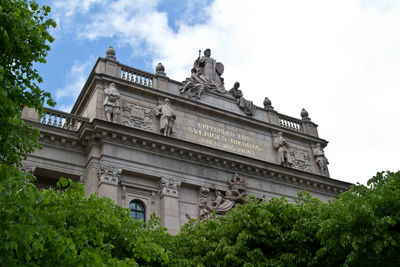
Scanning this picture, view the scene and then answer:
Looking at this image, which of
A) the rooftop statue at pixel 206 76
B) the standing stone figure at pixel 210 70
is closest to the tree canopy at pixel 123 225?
the rooftop statue at pixel 206 76

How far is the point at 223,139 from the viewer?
27.1 meters

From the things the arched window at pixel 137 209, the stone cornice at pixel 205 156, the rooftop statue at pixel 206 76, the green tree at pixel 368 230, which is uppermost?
the rooftop statue at pixel 206 76

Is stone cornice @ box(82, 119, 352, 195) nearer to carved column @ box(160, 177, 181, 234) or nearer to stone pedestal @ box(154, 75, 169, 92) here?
carved column @ box(160, 177, 181, 234)

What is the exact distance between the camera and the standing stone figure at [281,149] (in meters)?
28.2

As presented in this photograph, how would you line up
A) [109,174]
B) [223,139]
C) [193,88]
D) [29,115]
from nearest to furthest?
1. [109,174]
2. [29,115]
3. [223,139]
4. [193,88]

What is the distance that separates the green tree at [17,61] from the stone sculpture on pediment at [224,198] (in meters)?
12.4

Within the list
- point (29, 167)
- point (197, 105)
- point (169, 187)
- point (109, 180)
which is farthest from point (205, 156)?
point (29, 167)

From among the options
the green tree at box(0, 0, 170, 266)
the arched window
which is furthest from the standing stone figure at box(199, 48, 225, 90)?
the green tree at box(0, 0, 170, 266)

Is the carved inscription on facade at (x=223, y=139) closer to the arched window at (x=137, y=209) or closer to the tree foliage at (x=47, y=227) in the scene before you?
the arched window at (x=137, y=209)

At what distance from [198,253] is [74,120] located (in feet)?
34.3

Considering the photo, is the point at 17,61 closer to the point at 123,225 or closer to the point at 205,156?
the point at 123,225

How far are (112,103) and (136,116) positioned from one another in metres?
1.48

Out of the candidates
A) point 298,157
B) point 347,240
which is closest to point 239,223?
point 347,240

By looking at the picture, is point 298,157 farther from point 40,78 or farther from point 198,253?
point 40,78
